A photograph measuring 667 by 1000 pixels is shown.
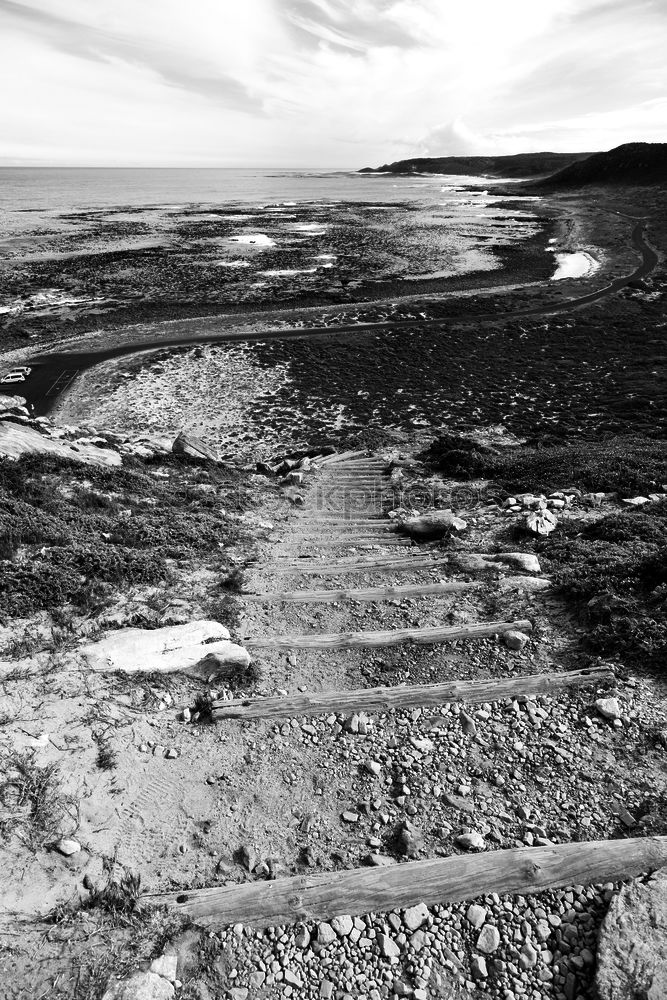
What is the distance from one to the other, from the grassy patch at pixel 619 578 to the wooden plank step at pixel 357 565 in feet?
8.23

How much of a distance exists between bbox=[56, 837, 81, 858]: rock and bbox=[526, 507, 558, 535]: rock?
1069 centimetres

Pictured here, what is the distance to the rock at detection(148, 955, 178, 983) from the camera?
4.17 metres

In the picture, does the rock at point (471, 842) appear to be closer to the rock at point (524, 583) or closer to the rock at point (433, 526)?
the rock at point (524, 583)

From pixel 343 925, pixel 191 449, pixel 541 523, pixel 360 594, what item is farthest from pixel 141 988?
pixel 191 449

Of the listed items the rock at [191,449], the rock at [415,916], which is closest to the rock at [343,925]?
the rock at [415,916]

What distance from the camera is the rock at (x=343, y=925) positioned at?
15.2 feet

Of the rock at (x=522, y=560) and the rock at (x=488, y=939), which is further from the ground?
the rock at (x=522, y=560)

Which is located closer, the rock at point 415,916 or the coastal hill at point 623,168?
the rock at point 415,916

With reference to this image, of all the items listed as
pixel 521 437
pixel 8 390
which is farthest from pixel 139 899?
pixel 8 390

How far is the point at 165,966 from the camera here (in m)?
4.21

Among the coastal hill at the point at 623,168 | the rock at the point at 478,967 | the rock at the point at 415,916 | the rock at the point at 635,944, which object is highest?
the coastal hill at the point at 623,168

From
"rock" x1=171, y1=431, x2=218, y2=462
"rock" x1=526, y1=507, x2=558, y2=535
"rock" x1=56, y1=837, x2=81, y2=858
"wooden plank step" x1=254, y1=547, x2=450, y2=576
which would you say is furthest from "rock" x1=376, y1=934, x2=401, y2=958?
"rock" x1=171, y1=431, x2=218, y2=462

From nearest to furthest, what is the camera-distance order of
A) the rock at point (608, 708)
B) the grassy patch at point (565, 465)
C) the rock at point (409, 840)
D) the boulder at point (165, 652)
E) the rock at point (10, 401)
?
the rock at point (409, 840) < the rock at point (608, 708) < the boulder at point (165, 652) < the grassy patch at point (565, 465) < the rock at point (10, 401)

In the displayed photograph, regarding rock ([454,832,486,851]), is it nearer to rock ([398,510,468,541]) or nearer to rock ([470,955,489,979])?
rock ([470,955,489,979])
